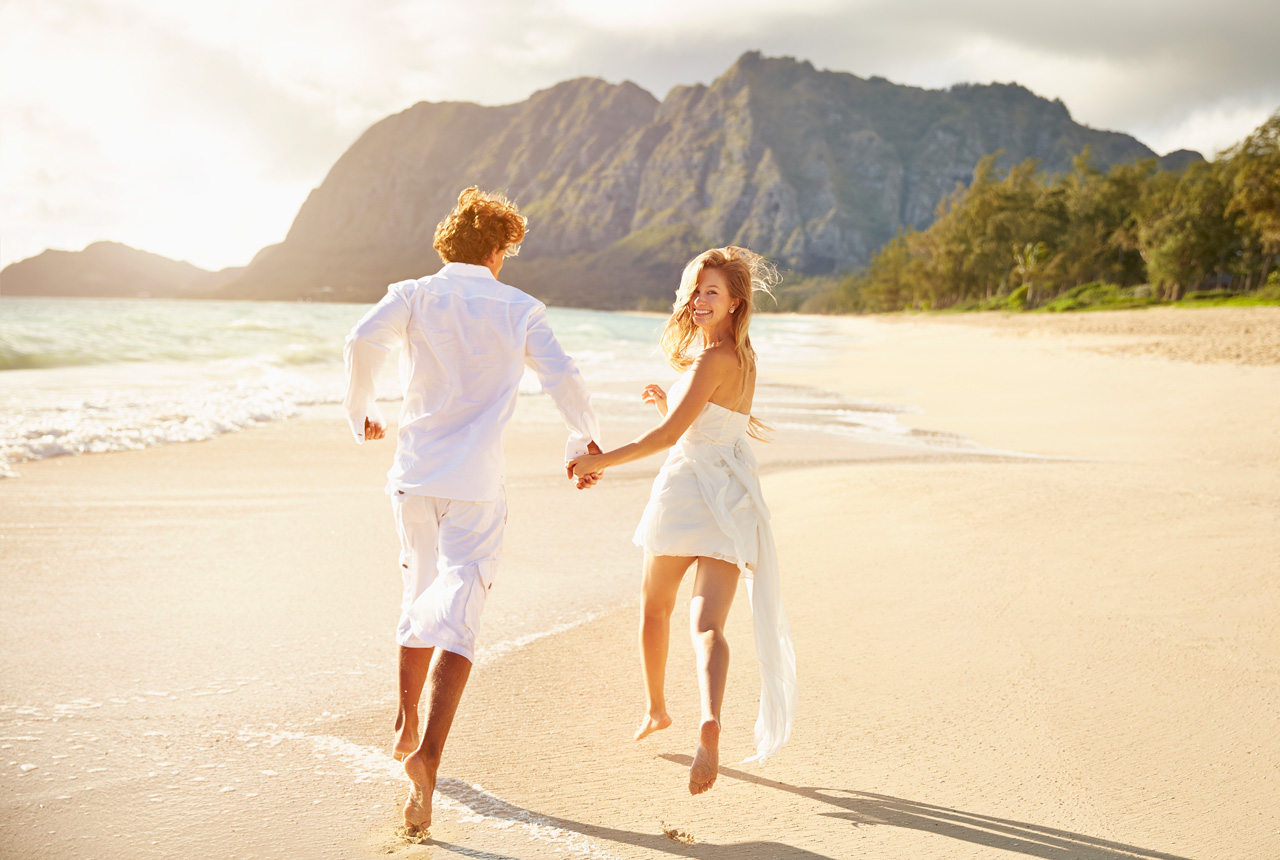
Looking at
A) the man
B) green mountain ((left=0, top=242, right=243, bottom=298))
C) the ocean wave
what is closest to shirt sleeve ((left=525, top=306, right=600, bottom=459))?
the man

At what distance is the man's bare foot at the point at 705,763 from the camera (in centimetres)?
262

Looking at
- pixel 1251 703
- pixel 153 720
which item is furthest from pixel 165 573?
pixel 1251 703

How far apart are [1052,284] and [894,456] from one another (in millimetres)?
→ 73344

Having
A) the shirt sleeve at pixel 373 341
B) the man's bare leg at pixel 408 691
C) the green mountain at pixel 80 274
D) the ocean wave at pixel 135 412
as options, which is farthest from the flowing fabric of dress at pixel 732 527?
the green mountain at pixel 80 274

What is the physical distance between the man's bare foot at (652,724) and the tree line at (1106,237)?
53.8 metres

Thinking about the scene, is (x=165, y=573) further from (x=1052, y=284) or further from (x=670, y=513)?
(x=1052, y=284)

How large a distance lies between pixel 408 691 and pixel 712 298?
1795 millimetres

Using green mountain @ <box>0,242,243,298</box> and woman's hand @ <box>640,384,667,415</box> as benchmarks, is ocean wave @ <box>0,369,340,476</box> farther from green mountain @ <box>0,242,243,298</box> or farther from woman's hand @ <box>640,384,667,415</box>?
green mountain @ <box>0,242,243,298</box>

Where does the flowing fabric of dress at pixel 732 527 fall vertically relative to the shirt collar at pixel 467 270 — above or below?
below

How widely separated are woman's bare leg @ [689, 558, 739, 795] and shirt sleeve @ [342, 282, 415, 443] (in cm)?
132

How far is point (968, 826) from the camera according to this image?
2639mm

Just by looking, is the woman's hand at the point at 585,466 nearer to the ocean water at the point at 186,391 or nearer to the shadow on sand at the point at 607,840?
the shadow on sand at the point at 607,840

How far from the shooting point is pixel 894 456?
9.55 metres

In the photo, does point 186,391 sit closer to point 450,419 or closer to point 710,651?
point 450,419
